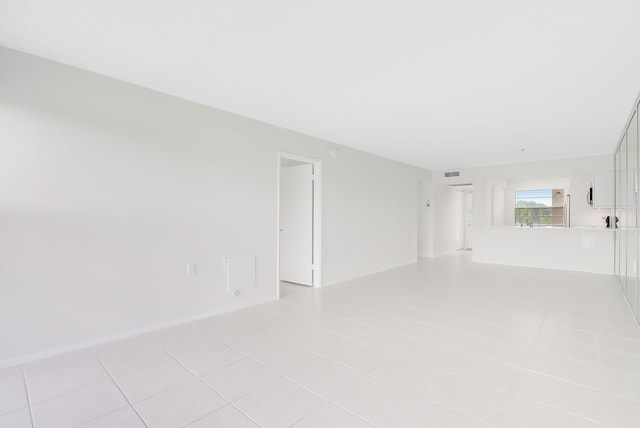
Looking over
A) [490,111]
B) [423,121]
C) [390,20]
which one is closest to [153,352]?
[390,20]

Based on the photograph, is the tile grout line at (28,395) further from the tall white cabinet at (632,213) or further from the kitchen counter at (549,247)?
the kitchen counter at (549,247)

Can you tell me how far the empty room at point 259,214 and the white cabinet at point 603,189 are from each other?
1719mm

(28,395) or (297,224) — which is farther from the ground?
(297,224)

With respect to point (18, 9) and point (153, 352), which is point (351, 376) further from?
point (18, 9)

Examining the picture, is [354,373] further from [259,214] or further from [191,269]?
[259,214]

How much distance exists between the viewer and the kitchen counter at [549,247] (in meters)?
6.17

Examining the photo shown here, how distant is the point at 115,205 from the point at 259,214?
161cm

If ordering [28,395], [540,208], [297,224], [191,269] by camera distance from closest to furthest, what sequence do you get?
[28,395] < [191,269] < [297,224] < [540,208]

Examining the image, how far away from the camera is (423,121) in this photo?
407 cm

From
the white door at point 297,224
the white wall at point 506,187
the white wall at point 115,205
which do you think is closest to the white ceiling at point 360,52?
the white wall at point 115,205

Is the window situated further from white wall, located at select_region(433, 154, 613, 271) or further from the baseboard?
the baseboard

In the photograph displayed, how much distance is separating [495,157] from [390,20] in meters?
5.62

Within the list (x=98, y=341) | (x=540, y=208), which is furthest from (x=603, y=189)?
(x=98, y=341)

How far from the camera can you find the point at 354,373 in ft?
7.47
